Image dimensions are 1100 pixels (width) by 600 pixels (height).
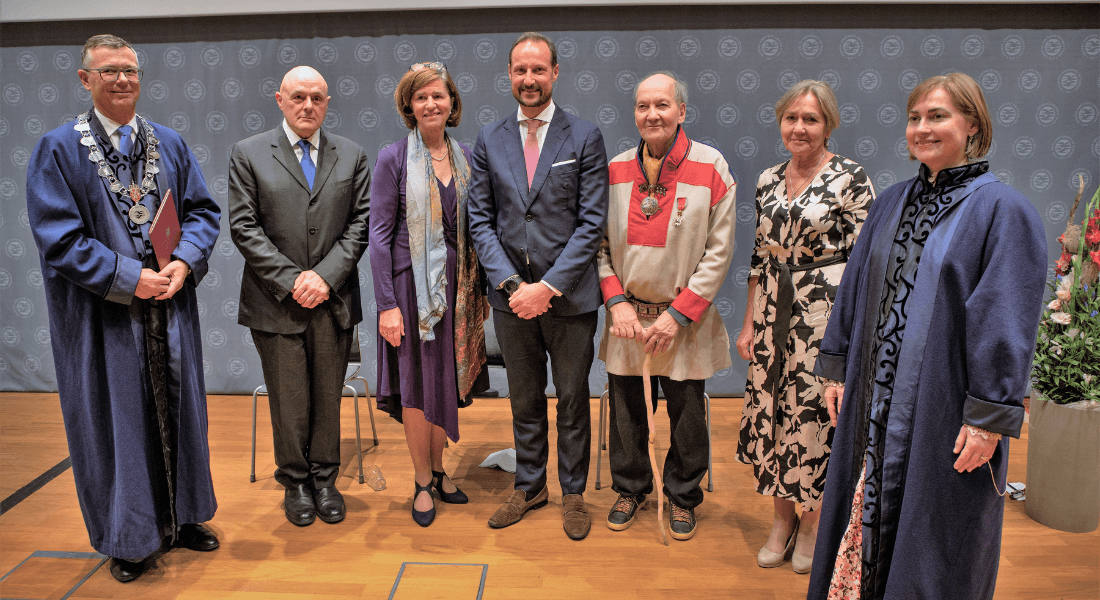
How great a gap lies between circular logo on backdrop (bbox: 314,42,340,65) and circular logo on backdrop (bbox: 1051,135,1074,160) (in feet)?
13.3

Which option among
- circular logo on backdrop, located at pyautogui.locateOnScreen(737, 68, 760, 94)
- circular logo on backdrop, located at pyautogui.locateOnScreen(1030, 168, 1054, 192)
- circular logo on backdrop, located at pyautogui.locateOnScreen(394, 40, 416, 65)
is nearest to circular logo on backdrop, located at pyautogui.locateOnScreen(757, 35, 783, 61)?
circular logo on backdrop, located at pyautogui.locateOnScreen(737, 68, 760, 94)

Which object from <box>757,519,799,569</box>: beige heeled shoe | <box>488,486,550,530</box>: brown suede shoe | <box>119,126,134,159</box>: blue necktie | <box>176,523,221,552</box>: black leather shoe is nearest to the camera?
<box>119,126,134,159</box>: blue necktie

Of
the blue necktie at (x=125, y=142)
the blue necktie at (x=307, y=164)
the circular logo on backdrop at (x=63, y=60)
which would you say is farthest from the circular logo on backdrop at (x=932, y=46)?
the circular logo on backdrop at (x=63, y=60)

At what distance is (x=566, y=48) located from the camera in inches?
151

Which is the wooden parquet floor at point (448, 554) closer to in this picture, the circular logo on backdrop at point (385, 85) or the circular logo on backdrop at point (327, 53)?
the circular logo on backdrop at point (385, 85)

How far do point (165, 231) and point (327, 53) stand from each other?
6.70 ft

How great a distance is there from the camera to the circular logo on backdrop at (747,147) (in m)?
3.90

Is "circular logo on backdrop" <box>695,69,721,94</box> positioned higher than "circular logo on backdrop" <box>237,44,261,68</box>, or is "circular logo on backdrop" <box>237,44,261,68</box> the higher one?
"circular logo on backdrop" <box>237,44,261,68</box>

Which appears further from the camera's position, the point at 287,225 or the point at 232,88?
the point at 232,88

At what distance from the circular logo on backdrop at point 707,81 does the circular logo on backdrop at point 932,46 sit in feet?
3.67

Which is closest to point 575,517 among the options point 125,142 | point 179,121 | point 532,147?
point 532,147

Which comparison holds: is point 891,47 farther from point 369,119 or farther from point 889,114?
point 369,119

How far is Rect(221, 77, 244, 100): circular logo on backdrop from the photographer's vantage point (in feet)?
13.2

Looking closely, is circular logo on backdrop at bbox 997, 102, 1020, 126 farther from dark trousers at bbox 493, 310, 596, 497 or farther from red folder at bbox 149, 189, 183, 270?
red folder at bbox 149, 189, 183, 270
